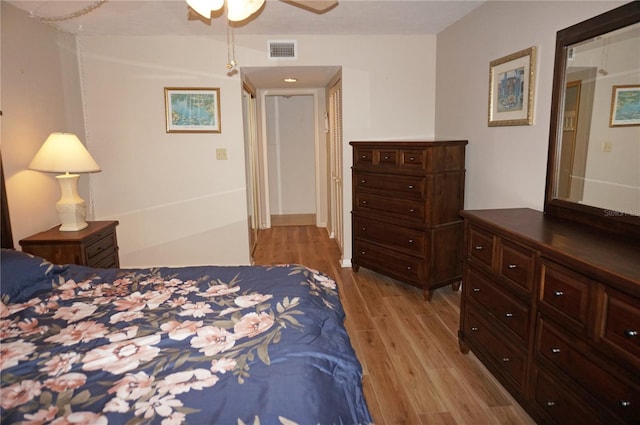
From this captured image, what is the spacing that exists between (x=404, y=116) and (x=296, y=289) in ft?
9.20

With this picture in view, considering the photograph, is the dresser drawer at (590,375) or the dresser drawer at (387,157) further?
the dresser drawer at (387,157)

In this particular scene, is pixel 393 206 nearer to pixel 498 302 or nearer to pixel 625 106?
pixel 498 302

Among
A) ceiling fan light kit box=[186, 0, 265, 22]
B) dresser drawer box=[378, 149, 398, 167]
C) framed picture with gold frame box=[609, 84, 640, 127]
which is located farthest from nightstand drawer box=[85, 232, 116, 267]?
framed picture with gold frame box=[609, 84, 640, 127]

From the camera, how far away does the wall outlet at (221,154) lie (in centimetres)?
408

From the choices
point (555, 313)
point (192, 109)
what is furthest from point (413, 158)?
point (192, 109)

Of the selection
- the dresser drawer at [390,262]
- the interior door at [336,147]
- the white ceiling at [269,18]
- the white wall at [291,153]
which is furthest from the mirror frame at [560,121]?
the white wall at [291,153]

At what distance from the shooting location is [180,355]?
137cm

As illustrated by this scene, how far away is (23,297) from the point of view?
192cm

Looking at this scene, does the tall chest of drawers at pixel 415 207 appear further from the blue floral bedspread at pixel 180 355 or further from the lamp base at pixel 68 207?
→ the lamp base at pixel 68 207

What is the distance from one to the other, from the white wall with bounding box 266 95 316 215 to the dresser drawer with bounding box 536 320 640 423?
5552mm

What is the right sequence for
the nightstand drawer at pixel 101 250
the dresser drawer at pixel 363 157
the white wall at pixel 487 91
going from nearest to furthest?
1. the white wall at pixel 487 91
2. the nightstand drawer at pixel 101 250
3. the dresser drawer at pixel 363 157

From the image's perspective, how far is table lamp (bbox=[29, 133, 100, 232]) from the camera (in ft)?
9.48

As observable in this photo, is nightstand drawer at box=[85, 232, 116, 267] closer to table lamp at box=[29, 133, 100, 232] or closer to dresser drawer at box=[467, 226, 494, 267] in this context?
table lamp at box=[29, 133, 100, 232]

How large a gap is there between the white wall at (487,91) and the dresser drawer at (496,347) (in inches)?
31.5
